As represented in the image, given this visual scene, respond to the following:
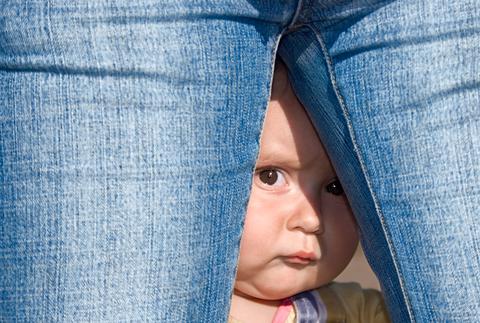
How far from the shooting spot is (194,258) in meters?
1.24

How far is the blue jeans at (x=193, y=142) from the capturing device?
3.89 ft

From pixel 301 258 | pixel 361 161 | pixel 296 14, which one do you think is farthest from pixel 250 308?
pixel 296 14

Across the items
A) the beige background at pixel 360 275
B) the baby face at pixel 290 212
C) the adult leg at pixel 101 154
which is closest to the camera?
the adult leg at pixel 101 154

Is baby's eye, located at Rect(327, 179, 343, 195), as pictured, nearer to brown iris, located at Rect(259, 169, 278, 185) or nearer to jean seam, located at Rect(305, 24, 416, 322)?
brown iris, located at Rect(259, 169, 278, 185)

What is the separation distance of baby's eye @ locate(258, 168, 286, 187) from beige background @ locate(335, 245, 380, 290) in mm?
1363

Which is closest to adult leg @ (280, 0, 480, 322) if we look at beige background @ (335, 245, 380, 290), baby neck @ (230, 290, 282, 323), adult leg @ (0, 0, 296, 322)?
adult leg @ (0, 0, 296, 322)

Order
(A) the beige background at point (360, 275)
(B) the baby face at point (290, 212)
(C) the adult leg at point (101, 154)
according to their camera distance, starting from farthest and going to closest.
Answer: (A) the beige background at point (360, 275) < (B) the baby face at point (290, 212) < (C) the adult leg at point (101, 154)

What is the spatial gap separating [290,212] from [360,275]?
4.76 ft

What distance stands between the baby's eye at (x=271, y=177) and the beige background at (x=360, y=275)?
1.36 meters

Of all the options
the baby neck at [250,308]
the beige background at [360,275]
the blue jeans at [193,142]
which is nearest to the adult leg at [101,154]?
the blue jeans at [193,142]

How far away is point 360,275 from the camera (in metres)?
2.96

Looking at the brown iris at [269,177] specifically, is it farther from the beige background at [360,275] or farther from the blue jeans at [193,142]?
the beige background at [360,275]

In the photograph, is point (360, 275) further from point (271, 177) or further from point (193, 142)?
point (193, 142)

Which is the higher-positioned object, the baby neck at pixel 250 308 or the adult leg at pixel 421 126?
the adult leg at pixel 421 126
